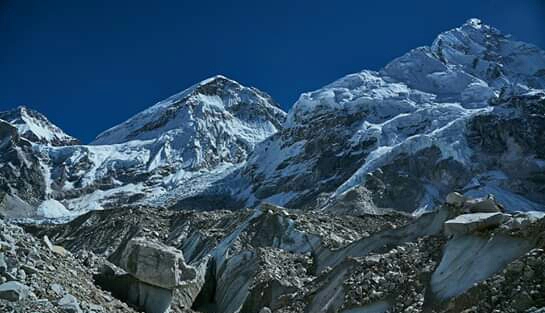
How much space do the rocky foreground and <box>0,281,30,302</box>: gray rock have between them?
0.02 m

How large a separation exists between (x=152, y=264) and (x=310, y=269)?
23.3ft

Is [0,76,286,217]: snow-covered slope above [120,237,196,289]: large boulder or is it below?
above

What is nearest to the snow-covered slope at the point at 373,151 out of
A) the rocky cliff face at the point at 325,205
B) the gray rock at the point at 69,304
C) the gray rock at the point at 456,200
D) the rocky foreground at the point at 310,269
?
the rocky cliff face at the point at 325,205

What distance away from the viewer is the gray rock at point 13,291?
12.2 m

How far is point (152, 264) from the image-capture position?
19.2m

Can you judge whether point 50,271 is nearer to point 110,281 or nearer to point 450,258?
point 110,281

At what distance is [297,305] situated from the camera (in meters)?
18.0

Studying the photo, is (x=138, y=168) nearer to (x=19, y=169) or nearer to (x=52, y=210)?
(x=19, y=169)

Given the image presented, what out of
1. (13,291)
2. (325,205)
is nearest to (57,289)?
(13,291)

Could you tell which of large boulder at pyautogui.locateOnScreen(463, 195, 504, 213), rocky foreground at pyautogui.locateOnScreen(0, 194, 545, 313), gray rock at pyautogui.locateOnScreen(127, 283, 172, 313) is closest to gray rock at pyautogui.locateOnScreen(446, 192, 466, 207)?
rocky foreground at pyautogui.locateOnScreen(0, 194, 545, 313)

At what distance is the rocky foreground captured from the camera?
1235 centimetres

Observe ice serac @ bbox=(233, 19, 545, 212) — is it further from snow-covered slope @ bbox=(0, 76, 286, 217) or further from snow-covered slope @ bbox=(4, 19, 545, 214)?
snow-covered slope @ bbox=(0, 76, 286, 217)

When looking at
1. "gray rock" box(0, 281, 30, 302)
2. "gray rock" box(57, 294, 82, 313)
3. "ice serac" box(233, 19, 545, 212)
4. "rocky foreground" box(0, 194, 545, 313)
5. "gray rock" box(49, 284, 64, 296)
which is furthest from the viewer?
"ice serac" box(233, 19, 545, 212)

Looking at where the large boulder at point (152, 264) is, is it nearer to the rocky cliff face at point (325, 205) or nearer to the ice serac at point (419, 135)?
the rocky cliff face at point (325, 205)
